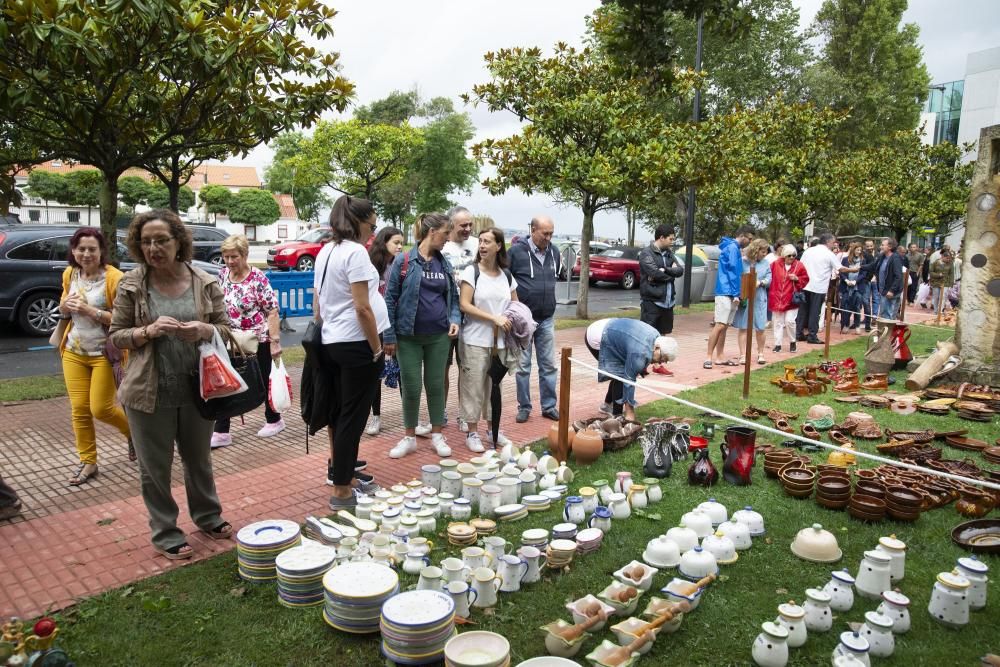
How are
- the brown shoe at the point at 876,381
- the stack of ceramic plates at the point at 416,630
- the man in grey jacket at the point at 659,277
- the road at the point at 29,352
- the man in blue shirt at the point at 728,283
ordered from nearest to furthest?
the stack of ceramic plates at the point at 416,630
the man in grey jacket at the point at 659,277
the brown shoe at the point at 876,381
the road at the point at 29,352
the man in blue shirt at the point at 728,283

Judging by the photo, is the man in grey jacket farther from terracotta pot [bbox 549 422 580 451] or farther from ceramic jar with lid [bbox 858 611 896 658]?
ceramic jar with lid [bbox 858 611 896 658]

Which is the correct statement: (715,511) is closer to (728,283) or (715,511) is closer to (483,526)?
(483,526)

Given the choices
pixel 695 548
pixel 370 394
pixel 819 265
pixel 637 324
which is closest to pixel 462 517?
pixel 370 394

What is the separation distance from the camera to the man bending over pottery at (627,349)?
5738mm

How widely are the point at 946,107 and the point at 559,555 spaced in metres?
61.7

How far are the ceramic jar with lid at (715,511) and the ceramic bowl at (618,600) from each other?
106 cm

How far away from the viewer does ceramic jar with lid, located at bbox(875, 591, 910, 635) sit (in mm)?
2963

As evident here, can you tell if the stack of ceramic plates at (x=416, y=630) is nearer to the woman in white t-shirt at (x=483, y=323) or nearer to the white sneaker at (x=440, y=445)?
the white sneaker at (x=440, y=445)

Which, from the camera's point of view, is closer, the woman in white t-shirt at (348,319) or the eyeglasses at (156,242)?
the eyeglasses at (156,242)

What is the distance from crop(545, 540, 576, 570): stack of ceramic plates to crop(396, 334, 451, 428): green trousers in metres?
2.20

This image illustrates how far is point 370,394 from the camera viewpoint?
4.25m

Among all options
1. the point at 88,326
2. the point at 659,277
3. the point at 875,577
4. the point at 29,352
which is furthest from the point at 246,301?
the point at 29,352

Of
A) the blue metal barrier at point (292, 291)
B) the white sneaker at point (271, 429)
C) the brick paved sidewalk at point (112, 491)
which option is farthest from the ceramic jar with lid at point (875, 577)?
the blue metal barrier at point (292, 291)

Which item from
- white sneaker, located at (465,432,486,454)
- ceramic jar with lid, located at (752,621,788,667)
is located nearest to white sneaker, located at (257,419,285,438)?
white sneaker, located at (465,432,486,454)
